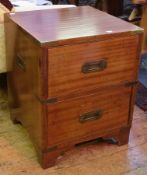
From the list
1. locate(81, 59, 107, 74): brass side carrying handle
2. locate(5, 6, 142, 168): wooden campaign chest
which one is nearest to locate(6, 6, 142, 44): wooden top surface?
locate(5, 6, 142, 168): wooden campaign chest

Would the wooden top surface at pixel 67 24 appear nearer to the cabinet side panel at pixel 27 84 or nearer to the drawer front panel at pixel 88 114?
the cabinet side panel at pixel 27 84

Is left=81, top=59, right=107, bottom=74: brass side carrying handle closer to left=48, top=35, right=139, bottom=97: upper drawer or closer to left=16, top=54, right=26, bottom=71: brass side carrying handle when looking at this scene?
left=48, top=35, right=139, bottom=97: upper drawer

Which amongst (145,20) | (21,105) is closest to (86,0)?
(145,20)

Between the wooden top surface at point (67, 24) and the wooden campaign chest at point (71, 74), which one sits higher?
the wooden top surface at point (67, 24)

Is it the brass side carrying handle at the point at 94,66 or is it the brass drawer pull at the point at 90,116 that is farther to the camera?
the brass drawer pull at the point at 90,116

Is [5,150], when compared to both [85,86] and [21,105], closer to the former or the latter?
[21,105]

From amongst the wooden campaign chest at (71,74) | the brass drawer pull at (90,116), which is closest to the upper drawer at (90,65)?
the wooden campaign chest at (71,74)

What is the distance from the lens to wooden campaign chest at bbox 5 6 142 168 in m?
1.16

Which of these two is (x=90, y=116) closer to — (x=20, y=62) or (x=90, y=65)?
(x=90, y=65)

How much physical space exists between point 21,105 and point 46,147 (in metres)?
0.26

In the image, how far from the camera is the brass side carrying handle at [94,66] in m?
1.20

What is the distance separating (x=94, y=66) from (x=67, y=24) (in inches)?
8.1

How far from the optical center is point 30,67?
4.05 ft

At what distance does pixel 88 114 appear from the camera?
4.30 ft
